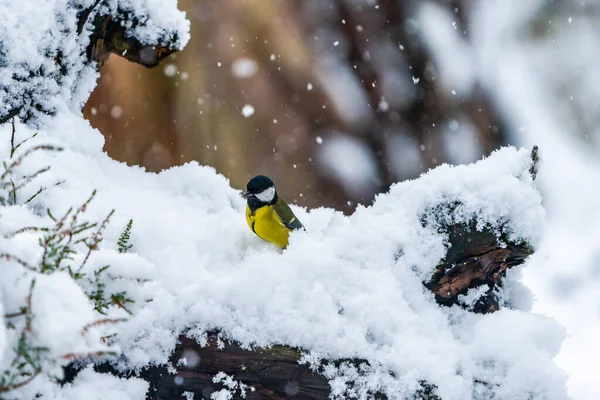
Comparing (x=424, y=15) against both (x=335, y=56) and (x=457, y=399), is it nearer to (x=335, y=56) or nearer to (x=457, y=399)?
(x=335, y=56)

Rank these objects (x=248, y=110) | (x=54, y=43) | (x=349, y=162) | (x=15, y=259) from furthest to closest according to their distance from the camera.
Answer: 1. (x=248, y=110)
2. (x=349, y=162)
3. (x=54, y=43)
4. (x=15, y=259)

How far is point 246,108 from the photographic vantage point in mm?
6738

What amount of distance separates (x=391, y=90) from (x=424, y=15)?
894 mm

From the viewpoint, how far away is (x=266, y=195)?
248cm

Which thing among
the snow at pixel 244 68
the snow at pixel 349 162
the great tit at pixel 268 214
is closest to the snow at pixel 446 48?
the snow at pixel 349 162

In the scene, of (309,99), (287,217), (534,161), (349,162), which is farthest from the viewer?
(309,99)

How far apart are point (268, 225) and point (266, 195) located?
34cm

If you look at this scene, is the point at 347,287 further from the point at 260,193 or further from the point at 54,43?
the point at 54,43

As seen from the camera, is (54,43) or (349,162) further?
(349,162)

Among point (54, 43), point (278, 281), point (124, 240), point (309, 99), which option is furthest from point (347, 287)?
point (309, 99)

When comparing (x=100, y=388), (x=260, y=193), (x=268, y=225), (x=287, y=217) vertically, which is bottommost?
(x=100, y=388)

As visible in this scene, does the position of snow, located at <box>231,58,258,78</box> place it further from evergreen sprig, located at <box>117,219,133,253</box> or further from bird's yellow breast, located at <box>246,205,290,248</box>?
evergreen sprig, located at <box>117,219,133,253</box>

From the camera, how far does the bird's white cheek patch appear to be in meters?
2.43

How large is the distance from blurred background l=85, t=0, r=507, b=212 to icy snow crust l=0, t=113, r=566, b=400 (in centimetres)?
391
